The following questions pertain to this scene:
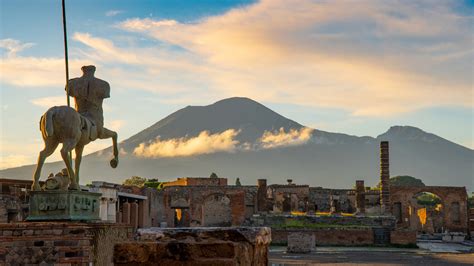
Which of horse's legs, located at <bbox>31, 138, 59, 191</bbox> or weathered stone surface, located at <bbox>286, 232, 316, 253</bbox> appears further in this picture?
weathered stone surface, located at <bbox>286, 232, 316, 253</bbox>

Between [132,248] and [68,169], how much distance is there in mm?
5000

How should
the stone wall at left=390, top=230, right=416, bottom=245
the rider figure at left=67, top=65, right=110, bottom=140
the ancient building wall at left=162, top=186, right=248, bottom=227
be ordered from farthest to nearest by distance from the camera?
the ancient building wall at left=162, top=186, right=248, bottom=227
the stone wall at left=390, top=230, right=416, bottom=245
the rider figure at left=67, top=65, right=110, bottom=140

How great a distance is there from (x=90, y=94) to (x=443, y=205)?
44.0m

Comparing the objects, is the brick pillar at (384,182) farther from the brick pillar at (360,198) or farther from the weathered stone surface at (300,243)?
the weathered stone surface at (300,243)

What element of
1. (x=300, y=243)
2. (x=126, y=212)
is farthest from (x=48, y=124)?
(x=126, y=212)

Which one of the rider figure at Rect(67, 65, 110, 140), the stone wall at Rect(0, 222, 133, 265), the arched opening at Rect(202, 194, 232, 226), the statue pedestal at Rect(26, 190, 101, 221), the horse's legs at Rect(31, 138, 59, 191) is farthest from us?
the arched opening at Rect(202, 194, 232, 226)

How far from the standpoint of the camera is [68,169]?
842 centimetres

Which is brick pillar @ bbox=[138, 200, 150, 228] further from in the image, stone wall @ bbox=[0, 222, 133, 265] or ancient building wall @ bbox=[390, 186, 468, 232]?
stone wall @ bbox=[0, 222, 133, 265]

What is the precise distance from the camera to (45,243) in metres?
7.70

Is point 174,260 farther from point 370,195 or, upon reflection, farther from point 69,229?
point 370,195

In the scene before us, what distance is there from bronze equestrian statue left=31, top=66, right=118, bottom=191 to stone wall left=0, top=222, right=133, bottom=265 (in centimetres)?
76

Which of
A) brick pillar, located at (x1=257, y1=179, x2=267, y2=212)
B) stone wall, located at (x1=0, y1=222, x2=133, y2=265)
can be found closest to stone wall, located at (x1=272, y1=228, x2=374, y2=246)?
brick pillar, located at (x1=257, y1=179, x2=267, y2=212)

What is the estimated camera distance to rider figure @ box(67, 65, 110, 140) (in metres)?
9.02

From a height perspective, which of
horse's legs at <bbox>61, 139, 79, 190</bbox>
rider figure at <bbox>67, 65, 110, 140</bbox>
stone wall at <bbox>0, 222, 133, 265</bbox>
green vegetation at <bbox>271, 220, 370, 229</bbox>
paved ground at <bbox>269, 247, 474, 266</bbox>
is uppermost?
rider figure at <bbox>67, 65, 110, 140</bbox>
